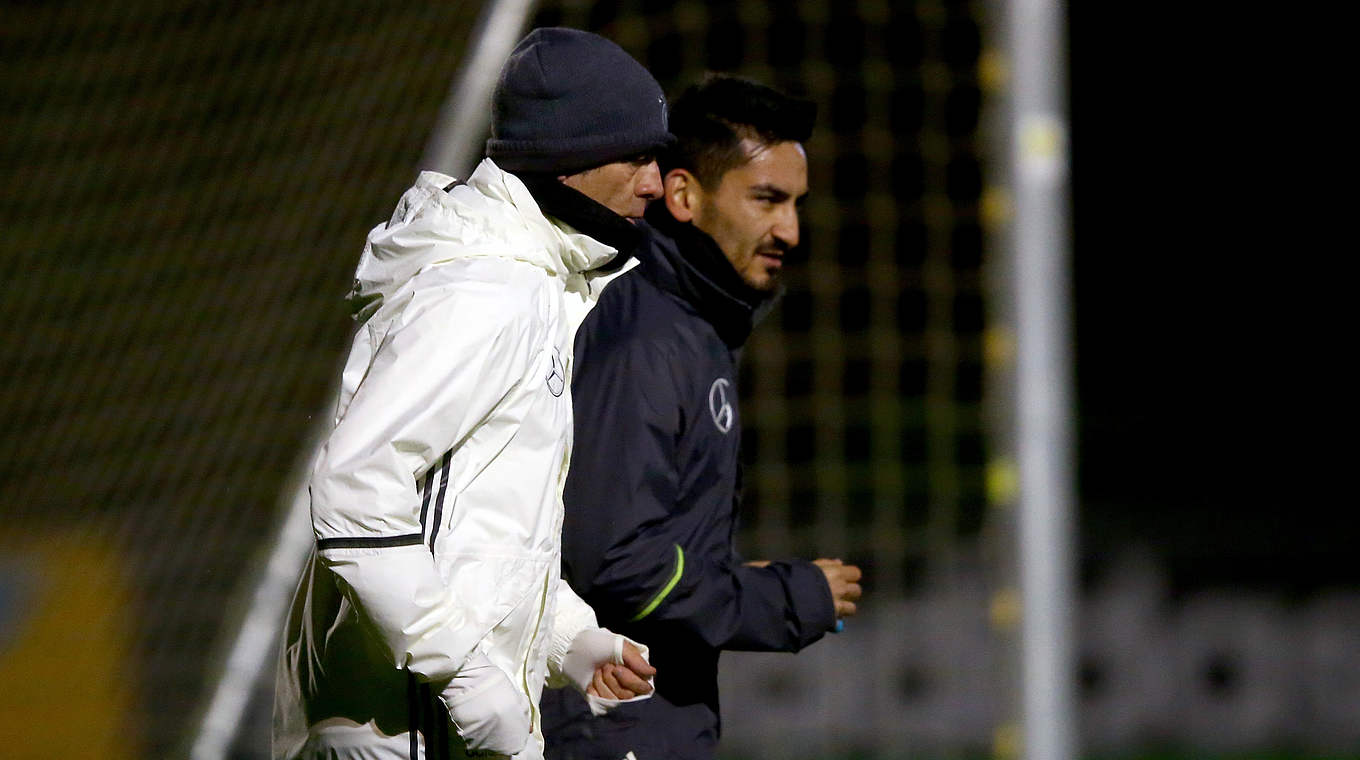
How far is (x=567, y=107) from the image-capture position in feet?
6.80

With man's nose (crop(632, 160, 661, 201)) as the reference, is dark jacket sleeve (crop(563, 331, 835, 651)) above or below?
below

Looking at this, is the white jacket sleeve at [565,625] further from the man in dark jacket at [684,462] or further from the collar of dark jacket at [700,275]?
the collar of dark jacket at [700,275]

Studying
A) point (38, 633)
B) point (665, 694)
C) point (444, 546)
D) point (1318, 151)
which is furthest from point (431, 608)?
point (1318, 151)

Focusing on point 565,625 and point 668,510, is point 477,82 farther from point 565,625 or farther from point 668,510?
point 565,625

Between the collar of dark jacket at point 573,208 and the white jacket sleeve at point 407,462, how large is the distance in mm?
247

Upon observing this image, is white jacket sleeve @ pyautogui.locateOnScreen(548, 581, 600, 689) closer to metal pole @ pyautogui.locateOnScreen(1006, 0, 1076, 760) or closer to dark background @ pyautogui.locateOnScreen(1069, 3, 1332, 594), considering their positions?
metal pole @ pyautogui.locateOnScreen(1006, 0, 1076, 760)

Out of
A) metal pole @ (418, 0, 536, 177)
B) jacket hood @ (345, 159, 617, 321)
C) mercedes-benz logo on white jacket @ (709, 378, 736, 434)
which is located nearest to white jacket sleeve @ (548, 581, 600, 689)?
mercedes-benz logo on white jacket @ (709, 378, 736, 434)

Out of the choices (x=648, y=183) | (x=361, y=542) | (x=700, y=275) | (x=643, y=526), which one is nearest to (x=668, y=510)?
(x=643, y=526)

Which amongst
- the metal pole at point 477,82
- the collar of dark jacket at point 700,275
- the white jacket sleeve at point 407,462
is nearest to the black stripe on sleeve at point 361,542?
the white jacket sleeve at point 407,462

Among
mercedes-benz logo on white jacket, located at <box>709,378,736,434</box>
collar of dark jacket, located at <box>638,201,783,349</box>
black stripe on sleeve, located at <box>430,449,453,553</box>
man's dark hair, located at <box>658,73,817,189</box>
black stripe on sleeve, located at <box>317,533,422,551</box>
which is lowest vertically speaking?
black stripe on sleeve, located at <box>317,533,422,551</box>

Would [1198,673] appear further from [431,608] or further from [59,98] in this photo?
[431,608]

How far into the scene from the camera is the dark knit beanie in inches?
81.4

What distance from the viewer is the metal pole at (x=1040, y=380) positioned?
3.39m

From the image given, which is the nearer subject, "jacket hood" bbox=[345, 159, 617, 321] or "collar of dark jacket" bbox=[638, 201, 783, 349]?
"jacket hood" bbox=[345, 159, 617, 321]
